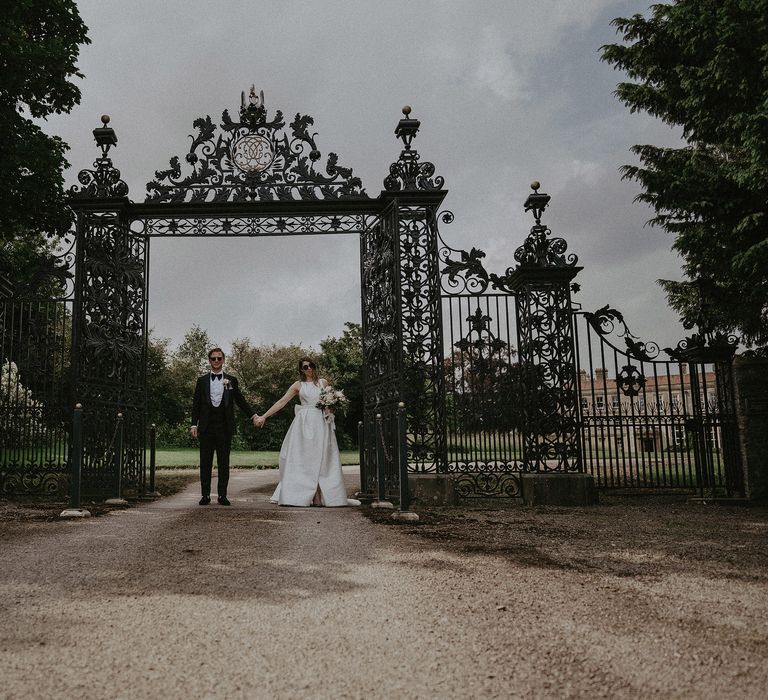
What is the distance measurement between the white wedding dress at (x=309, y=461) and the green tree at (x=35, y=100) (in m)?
5.48

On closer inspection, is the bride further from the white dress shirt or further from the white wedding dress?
the white dress shirt

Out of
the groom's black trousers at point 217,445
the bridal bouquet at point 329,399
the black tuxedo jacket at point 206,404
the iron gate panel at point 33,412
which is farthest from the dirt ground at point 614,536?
the iron gate panel at point 33,412

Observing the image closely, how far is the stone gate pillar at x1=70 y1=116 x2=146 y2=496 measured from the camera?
9.97 meters

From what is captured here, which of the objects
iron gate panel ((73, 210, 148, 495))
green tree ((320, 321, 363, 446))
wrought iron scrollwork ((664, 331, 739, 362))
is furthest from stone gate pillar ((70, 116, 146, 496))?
green tree ((320, 321, 363, 446))

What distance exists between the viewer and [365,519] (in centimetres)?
771

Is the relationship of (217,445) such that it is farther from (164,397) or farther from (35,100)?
(164,397)

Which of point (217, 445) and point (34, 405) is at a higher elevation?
point (34, 405)

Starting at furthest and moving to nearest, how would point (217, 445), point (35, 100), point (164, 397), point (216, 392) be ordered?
point (164, 397)
point (35, 100)
point (216, 392)
point (217, 445)

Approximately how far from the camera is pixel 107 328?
409 inches

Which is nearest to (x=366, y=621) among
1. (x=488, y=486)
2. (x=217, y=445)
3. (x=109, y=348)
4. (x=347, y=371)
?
(x=217, y=445)

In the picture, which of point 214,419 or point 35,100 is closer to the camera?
point 214,419

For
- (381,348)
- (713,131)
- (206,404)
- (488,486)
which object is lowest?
(488,486)

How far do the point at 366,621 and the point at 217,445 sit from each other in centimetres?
646

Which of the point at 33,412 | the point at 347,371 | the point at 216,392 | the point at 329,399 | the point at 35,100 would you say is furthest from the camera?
the point at 347,371
